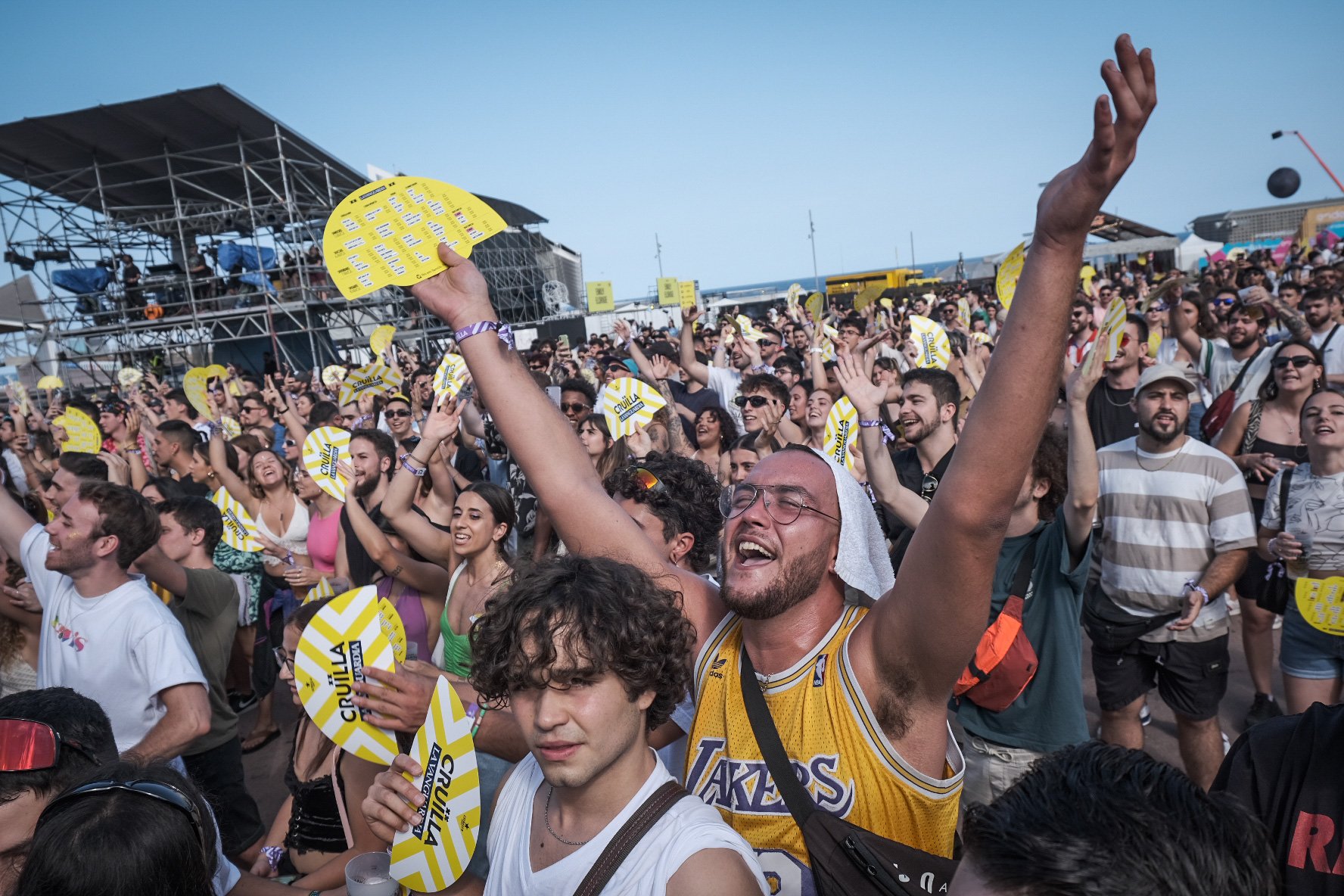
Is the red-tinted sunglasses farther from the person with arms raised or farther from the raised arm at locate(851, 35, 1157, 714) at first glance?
the raised arm at locate(851, 35, 1157, 714)

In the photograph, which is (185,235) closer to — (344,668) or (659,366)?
(659,366)

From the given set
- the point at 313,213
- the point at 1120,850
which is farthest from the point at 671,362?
the point at 313,213

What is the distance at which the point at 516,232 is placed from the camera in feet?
122

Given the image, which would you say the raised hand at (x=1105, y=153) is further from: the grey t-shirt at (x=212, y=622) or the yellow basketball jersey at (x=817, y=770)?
the grey t-shirt at (x=212, y=622)

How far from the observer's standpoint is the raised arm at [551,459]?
2340mm

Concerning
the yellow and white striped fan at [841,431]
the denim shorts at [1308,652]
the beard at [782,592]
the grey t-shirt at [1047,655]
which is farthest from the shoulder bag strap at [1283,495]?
the beard at [782,592]

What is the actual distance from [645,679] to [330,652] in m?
1.09

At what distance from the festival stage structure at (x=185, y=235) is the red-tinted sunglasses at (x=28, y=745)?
2085cm

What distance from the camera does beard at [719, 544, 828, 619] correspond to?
201 cm

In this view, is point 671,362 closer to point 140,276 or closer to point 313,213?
point 313,213

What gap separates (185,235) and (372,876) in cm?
2780

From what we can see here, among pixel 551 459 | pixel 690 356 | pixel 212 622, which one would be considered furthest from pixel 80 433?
pixel 551 459

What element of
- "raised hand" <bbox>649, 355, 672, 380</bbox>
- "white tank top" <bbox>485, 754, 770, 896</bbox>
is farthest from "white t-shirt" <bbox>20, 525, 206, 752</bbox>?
"raised hand" <bbox>649, 355, 672, 380</bbox>

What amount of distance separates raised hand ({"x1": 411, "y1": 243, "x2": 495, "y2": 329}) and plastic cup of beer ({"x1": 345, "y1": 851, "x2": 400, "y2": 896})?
4.70 ft
